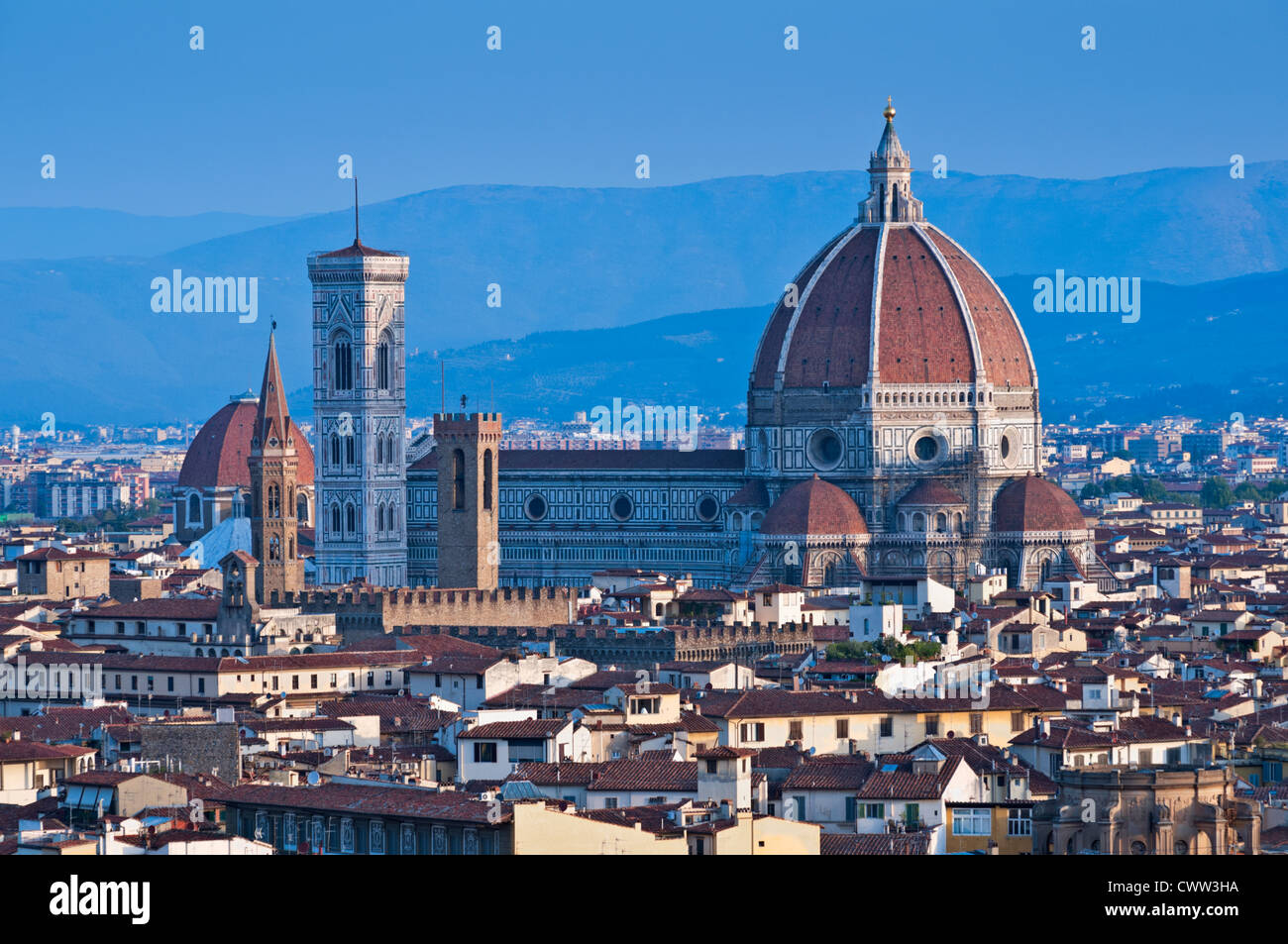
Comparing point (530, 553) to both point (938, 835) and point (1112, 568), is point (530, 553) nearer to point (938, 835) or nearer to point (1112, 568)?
point (1112, 568)

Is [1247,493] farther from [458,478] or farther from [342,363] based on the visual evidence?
[458,478]

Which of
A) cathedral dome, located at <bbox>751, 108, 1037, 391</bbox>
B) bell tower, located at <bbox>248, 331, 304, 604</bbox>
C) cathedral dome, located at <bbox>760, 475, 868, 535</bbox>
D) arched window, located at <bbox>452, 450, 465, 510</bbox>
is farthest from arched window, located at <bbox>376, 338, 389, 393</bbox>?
bell tower, located at <bbox>248, 331, 304, 604</bbox>

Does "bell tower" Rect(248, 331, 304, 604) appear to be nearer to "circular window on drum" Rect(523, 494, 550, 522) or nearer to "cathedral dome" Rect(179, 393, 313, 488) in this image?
"circular window on drum" Rect(523, 494, 550, 522)

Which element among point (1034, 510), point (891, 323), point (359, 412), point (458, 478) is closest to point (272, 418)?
point (458, 478)

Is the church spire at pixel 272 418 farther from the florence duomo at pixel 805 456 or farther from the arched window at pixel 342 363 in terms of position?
the arched window at pixel 342 363

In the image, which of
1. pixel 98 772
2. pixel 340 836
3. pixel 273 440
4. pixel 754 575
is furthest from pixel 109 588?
pixel 340 836

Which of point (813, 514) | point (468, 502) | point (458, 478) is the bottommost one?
point (813, 514)

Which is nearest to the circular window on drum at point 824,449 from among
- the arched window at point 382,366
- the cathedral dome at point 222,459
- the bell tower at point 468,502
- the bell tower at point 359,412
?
the bell tower at point 359,412
